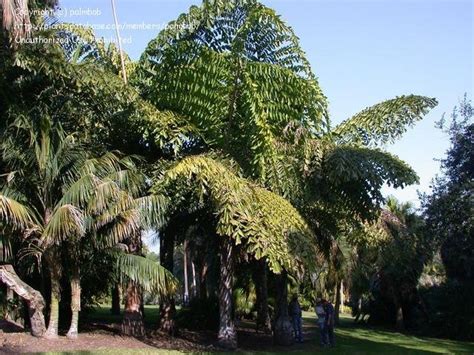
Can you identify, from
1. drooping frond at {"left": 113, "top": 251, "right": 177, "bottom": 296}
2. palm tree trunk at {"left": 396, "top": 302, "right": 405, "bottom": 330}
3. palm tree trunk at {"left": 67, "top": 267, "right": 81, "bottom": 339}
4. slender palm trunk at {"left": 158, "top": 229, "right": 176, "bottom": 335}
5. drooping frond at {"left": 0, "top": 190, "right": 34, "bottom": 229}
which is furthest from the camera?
palm tree trunk at {"left": 396, "top": 302, "right": 405, "bottom": 330}

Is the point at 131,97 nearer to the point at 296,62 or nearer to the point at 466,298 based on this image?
the point at 296,62

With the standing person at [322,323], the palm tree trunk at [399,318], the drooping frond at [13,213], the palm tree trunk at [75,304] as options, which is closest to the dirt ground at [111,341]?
the palm tree trunk at [75,304]

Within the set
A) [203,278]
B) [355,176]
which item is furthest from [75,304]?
[203,278]

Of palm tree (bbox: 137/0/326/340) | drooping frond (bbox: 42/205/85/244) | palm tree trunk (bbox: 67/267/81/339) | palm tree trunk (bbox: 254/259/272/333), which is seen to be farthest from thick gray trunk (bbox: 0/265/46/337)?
palm tree trunk (bbox: 254/259/272/333)

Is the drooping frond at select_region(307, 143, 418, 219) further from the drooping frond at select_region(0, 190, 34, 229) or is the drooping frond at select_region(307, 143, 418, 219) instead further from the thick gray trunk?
the thick gray trunk

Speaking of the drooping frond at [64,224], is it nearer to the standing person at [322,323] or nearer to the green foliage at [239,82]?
the green foliage at [239,82]

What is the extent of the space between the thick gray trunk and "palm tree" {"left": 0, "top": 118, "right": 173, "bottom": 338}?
281 millimetres

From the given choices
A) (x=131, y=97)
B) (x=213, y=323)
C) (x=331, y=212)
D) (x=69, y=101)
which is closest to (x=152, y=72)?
(x=131, y=97)

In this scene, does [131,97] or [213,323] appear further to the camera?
[213,323]

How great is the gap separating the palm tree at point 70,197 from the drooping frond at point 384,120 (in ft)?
21.2

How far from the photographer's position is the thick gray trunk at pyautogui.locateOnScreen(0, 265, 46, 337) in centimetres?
1413

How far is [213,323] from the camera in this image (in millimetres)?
20891

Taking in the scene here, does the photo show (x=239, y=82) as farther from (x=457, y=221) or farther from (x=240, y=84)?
(x=457, y=221)

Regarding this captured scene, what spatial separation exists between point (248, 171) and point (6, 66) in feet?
22.3
